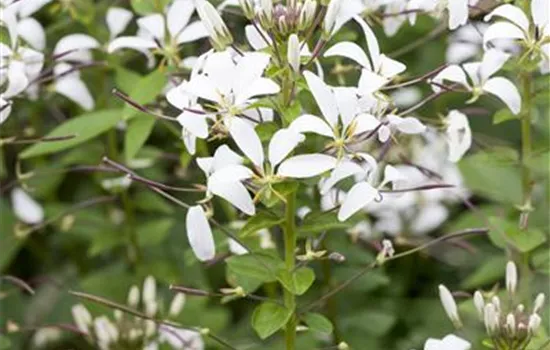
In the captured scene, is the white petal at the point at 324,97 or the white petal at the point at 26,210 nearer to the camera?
the white petal at the point at 324,97

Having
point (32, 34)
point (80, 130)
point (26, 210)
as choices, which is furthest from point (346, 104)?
point (26, 210)

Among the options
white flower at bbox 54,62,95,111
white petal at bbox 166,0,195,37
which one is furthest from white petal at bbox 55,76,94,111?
white petal at bbox 166,0,195,37

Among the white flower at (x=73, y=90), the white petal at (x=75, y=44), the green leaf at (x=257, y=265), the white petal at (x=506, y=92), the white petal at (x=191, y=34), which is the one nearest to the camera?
the green leaf at (x=257, y=265)

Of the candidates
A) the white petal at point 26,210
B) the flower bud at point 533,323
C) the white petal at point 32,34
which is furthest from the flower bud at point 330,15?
the white petal at point 26,210

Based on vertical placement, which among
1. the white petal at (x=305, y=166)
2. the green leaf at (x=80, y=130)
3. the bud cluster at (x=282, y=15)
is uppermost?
the bud cluster at (x=282, y=15)

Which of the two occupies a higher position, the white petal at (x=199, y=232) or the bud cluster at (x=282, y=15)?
the bud cluster at (x=282, y=15)

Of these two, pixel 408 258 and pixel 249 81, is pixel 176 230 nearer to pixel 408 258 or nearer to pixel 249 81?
pixel 408 258

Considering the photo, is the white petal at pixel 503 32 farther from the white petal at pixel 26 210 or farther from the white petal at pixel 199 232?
the white petal at pixel 26 210
